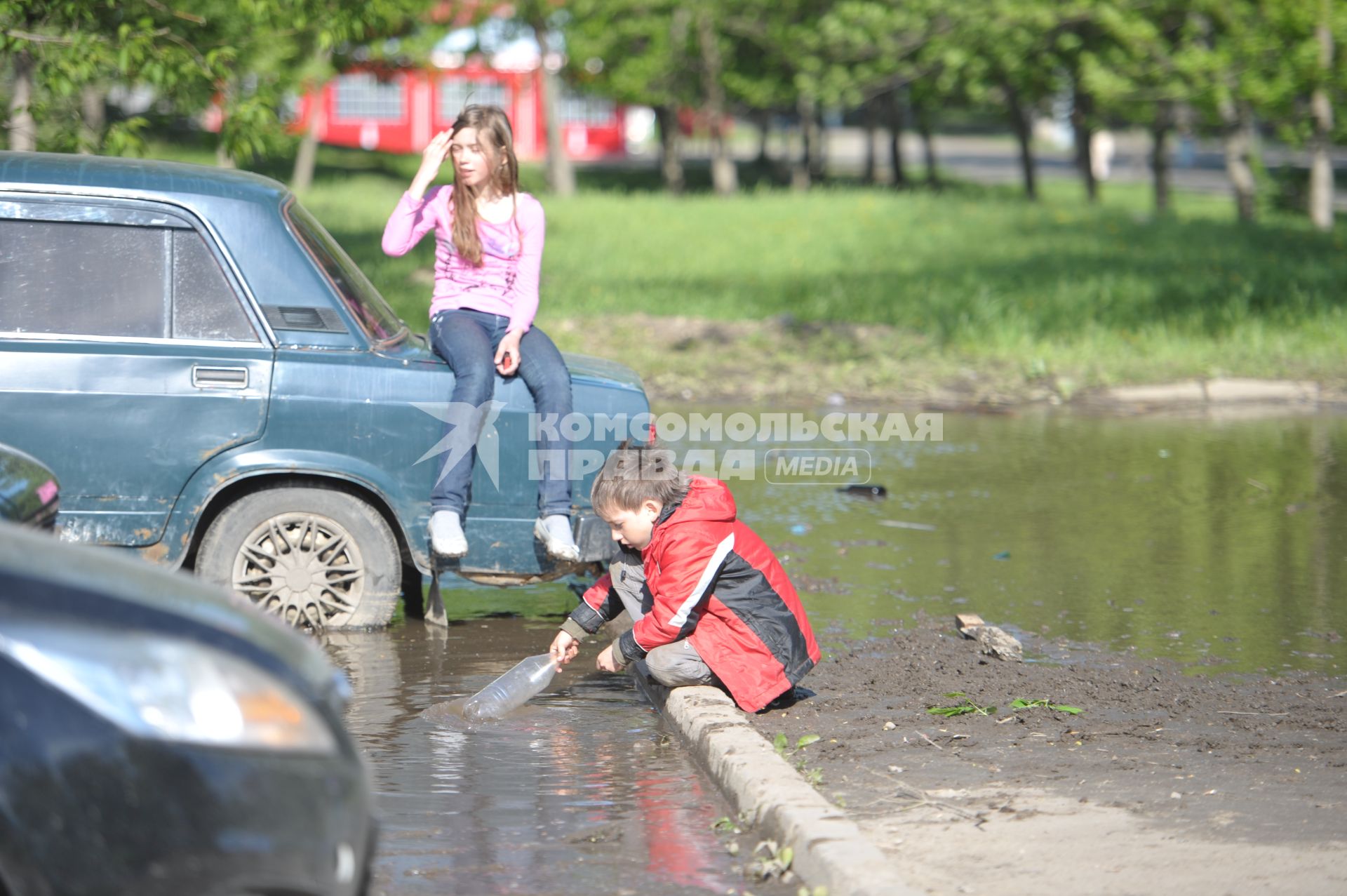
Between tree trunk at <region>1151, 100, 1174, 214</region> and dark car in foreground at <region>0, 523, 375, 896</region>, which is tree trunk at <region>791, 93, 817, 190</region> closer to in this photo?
tree trunk at <region>1151, 100, 1174, 214</region>

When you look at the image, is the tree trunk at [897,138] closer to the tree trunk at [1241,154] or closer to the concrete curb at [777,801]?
the tree trunk at [1241,154]

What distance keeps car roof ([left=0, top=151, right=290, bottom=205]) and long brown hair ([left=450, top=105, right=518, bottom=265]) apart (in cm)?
78

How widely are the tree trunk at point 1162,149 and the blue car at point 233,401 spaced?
23028 millimetres

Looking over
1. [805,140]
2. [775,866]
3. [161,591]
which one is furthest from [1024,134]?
[161,591]

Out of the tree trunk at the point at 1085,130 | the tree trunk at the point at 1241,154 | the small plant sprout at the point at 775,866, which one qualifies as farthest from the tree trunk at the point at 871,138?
the small plant sprout at the point at 775,866

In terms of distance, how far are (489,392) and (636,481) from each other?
124 cm

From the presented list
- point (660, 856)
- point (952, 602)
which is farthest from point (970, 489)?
point (660, 856)

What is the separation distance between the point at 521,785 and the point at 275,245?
260cm

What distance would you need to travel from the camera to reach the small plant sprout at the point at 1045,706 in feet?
17.9

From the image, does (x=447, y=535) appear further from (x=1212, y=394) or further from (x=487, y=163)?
(x=1212, y=394)

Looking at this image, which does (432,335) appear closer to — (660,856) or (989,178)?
(660,856)

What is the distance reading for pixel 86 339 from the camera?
19.8 ft

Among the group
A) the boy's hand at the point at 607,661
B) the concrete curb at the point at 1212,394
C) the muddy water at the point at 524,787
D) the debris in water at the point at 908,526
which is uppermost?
the concrete curb at the point at 1212,394

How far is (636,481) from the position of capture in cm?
527
